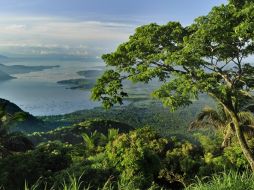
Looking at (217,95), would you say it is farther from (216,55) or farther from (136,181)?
(136,181)

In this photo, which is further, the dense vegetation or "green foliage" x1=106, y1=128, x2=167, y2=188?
"green foliage" x1=106, y1=128, x2=167, y2=188

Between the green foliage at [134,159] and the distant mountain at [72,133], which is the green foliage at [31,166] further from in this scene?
the distant mountain at [72,133]

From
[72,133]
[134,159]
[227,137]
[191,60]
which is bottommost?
[72,133]

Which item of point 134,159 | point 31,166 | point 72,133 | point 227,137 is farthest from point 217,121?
point 72,133

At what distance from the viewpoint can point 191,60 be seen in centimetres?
1658

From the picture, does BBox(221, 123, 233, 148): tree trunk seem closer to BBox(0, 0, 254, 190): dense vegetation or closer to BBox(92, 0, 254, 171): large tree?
BBox(0, 0, 254, 190): dense vegetation

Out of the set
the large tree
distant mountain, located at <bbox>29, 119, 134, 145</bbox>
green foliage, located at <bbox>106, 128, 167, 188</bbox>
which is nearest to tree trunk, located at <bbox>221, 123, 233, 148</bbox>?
green foliage, located at <bbox>106, 128, 167, 188</bbox>

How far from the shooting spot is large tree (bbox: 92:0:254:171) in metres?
16.4

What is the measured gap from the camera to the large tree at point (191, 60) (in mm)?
16406

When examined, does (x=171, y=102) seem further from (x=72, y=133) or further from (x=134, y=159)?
(x=72, y=133)

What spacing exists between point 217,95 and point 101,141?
25384mm

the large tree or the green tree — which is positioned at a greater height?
the large tree

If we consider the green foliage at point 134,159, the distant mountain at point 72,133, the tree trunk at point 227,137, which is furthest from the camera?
the distant mountain at point 72,133

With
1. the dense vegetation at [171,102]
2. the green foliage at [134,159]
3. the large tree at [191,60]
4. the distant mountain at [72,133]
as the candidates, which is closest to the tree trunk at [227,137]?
the dense vegetation at [171,102]
